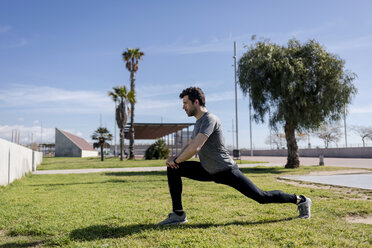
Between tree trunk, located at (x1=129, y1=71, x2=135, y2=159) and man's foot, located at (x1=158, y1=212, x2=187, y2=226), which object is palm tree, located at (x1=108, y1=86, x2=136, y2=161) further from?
man's foot, located at (x1=158, y1=212, x2=187, y2=226)

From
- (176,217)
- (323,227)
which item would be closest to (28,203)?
(176,217)

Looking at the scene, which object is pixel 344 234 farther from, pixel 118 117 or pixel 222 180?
pixel 118 117

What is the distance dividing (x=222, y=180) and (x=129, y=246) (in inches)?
50.2

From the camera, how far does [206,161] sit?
3658mm

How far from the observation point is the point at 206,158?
12.0ft

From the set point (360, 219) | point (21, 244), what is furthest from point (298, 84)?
point (21, 244)

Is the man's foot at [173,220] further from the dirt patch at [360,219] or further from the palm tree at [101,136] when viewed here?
the palm tree at [101,136]

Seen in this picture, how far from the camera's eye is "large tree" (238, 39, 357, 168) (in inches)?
591

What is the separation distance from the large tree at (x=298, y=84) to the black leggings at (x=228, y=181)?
11872 millimetres

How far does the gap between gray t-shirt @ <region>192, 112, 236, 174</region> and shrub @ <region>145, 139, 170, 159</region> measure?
90.7 feet

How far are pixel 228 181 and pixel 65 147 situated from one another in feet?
174

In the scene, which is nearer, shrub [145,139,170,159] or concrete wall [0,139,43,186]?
concrete wall [0,139,43,186]

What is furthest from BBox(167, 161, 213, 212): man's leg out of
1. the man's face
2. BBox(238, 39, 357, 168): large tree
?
BBox(238, 39, 357, 168): large tree

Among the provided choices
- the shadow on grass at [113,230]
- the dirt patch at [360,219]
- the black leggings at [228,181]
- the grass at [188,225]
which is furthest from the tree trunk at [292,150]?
the black leggings at [228,181]
